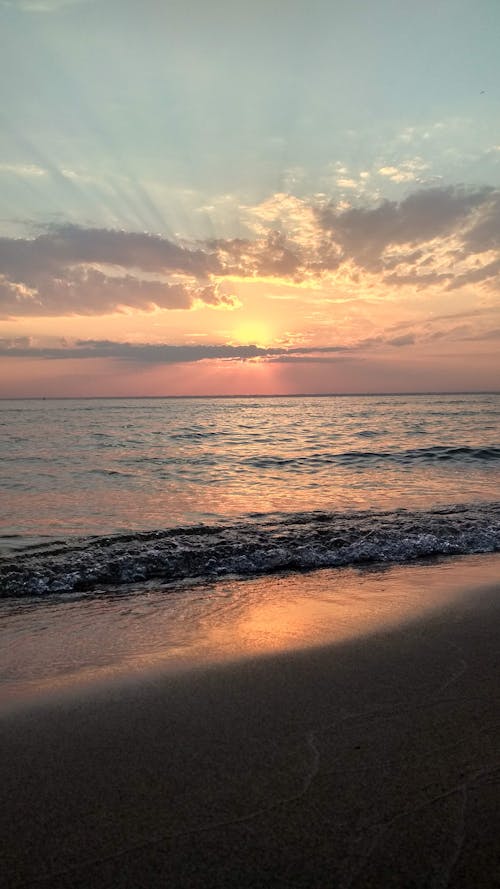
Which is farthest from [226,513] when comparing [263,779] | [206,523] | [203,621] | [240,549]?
[263,779]

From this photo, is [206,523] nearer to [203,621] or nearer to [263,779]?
[203,621]

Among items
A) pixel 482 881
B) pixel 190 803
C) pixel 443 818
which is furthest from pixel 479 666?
pixel 190 803

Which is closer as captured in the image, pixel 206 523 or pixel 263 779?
pixel 263 779

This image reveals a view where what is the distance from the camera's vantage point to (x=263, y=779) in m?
2.77

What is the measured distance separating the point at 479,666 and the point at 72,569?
541cm

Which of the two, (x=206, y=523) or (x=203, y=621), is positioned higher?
(x=203, y=621)

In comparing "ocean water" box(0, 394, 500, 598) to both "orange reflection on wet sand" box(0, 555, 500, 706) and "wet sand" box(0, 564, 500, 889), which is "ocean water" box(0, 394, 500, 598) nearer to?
"orange reflection on wet sand" box(0, 555, 500, 706)

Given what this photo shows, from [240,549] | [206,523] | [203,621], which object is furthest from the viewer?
[206,523]

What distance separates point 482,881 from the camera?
2.12 meters

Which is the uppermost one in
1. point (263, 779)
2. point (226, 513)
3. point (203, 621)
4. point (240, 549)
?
point (263, 779)

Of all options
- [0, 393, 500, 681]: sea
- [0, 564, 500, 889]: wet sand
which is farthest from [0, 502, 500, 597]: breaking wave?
[0, 564, 500, 889]: wet sand

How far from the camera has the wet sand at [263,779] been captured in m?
2.25

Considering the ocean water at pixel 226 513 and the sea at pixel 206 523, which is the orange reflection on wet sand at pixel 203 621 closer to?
the sea at pixel 206 523

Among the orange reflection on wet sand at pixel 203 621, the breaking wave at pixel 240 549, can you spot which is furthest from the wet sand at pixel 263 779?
the breaking wave at pixel 240 549
